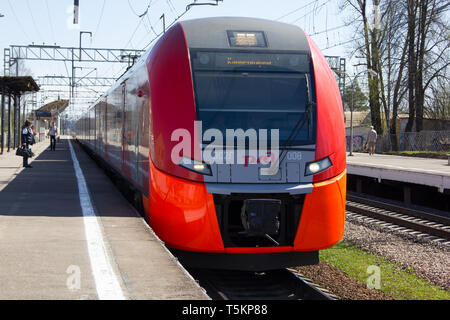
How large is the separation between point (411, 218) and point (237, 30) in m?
6.73

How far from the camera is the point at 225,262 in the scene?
670 centimetres

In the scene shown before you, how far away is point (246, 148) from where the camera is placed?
6.76 metres

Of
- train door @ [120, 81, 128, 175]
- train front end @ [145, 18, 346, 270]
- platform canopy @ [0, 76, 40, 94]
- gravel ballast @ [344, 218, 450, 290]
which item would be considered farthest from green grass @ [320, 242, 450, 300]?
platform canopy @ [0, 76, 40, 94]

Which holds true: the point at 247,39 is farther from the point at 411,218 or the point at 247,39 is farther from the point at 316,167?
the point at 411,218

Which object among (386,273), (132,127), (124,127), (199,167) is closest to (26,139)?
(124,127)

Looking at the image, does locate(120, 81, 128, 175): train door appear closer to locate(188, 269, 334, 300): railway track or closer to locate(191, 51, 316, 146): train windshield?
locate(188, 269, 334, 300): railway track

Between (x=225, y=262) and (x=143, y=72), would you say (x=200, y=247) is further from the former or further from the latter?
(x=143, y=72)

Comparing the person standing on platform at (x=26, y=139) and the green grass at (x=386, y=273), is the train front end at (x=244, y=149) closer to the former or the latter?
the green grass at (x=386, y=273)

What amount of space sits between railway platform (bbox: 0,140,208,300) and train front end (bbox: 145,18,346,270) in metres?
0.65

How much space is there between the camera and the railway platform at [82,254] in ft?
15.9

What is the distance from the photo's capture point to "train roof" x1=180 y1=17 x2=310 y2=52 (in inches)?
288

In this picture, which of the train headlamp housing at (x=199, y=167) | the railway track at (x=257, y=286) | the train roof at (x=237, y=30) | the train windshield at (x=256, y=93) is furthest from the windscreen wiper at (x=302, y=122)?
the railway track at (x=257, y=286)

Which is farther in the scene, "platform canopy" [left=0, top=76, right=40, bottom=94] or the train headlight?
"platform canopy" [left=0, top=76, right=40, bottom=94]
